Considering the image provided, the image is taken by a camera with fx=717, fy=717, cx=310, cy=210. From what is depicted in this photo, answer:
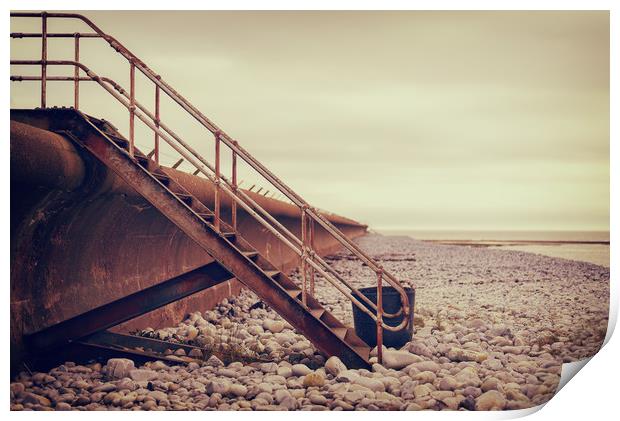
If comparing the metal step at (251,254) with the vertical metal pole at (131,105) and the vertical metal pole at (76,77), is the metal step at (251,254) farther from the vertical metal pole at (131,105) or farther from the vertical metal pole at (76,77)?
the vertical metal pole at (76,77)

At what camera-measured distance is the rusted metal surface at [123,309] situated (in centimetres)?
658

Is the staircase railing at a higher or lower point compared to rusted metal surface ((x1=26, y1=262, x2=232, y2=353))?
higher

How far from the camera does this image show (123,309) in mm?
6809

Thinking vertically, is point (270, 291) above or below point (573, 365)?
above

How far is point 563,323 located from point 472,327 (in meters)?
1.50

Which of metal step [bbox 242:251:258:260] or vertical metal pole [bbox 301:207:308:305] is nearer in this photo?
vertical metal pole [bbox 301:207:308:305]

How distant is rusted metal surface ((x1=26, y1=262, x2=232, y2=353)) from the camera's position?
21.6 ft

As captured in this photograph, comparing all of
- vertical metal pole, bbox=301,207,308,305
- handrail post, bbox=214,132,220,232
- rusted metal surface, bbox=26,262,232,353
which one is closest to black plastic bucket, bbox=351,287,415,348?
vertical metal pole, bbox=301,207,308,305

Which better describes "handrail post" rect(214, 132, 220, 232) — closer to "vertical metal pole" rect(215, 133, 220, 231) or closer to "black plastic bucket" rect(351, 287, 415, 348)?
"vertical metal pole" rect(215, 133, 220, 231)

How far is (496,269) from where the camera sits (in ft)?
65.7

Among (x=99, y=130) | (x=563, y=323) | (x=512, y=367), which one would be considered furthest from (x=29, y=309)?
(x=563, y=323)

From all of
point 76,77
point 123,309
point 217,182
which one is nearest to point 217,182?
point 217,182

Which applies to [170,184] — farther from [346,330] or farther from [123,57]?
[346,330]

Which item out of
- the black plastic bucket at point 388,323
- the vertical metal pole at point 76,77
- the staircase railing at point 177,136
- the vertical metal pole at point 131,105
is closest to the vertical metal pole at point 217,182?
the staircase railing at point 177,136
